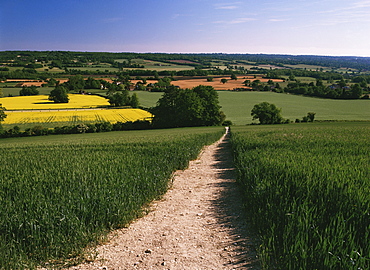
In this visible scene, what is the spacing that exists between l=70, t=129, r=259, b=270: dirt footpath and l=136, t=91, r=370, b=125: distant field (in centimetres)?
5840

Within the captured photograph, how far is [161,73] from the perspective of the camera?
15312cm

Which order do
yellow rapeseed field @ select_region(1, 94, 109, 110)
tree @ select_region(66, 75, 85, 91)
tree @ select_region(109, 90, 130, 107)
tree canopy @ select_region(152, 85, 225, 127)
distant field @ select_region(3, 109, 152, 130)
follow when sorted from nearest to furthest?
1. distant field @ select_region(3, 109, 152, 130)
2. tree canopy @ select_region(152, 85, 225, 127)
3. yellow rapeseed field @ select_region(1, 94, 109, 110)
4. tree @ select_region(109, 90, 130, 107)
5. tree @ select_region(66, 75, 85, 91)

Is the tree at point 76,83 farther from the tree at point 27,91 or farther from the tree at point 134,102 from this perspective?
the tree at point 134,102

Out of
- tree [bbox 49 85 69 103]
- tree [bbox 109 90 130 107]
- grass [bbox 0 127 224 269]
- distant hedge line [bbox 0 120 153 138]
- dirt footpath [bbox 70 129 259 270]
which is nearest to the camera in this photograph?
dirt footpath [bbox 70 129 259 270]

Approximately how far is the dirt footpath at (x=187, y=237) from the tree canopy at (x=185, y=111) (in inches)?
2001

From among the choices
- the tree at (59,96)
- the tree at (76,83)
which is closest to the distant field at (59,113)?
the tree at (59,96)

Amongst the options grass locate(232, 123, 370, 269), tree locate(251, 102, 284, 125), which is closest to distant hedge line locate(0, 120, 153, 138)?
tree locate(251, 102, 284, 125)

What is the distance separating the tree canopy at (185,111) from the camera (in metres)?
61.2

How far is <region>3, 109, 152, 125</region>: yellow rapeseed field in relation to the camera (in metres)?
61.7

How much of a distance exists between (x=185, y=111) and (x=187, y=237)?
54.9m

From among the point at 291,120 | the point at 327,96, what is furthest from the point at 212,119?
the point at 327,96

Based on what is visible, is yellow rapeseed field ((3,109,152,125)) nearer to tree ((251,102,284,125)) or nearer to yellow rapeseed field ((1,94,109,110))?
yellow rapeseed field ((1,94,109,110))

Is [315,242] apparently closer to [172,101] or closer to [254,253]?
[254,253]

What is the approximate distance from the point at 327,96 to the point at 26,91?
114 metres
